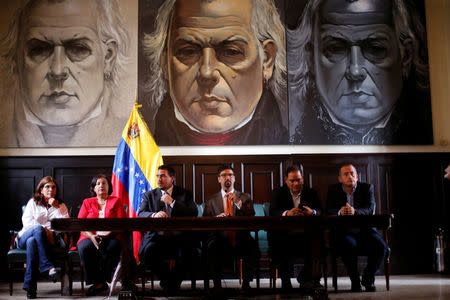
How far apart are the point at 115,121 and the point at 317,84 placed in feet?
9.24

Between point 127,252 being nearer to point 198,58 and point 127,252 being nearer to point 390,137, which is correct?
point 198,58

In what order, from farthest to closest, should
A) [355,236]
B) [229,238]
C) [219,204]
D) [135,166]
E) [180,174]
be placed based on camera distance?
1. [180,174]
2. [135,166]
3. [219,204]
4. [355,236]
5. [229,238]

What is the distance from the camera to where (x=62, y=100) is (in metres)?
6.51

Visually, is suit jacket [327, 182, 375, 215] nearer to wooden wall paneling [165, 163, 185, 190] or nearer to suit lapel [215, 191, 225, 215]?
suit lapel [215, 191, 225, 215]

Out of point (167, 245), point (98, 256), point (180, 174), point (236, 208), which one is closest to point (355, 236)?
point (236, 208)

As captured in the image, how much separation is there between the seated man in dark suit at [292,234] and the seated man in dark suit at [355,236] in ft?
0.96

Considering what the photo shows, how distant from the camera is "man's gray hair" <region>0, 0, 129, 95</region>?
21.4 ft

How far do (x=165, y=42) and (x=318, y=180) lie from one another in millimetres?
2815

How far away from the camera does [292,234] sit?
4.78 meters

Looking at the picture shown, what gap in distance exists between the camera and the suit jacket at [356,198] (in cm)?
518

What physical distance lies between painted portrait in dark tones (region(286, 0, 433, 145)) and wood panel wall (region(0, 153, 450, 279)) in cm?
32

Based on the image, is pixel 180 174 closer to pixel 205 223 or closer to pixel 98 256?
pixel 98 256

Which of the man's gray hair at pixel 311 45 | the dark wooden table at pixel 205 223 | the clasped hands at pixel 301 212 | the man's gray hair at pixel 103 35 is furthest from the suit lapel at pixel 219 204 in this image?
the man's gray hair at pixel 103 35

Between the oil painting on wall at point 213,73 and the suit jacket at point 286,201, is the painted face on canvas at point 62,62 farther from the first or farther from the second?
the suit jacket at point 286,201
